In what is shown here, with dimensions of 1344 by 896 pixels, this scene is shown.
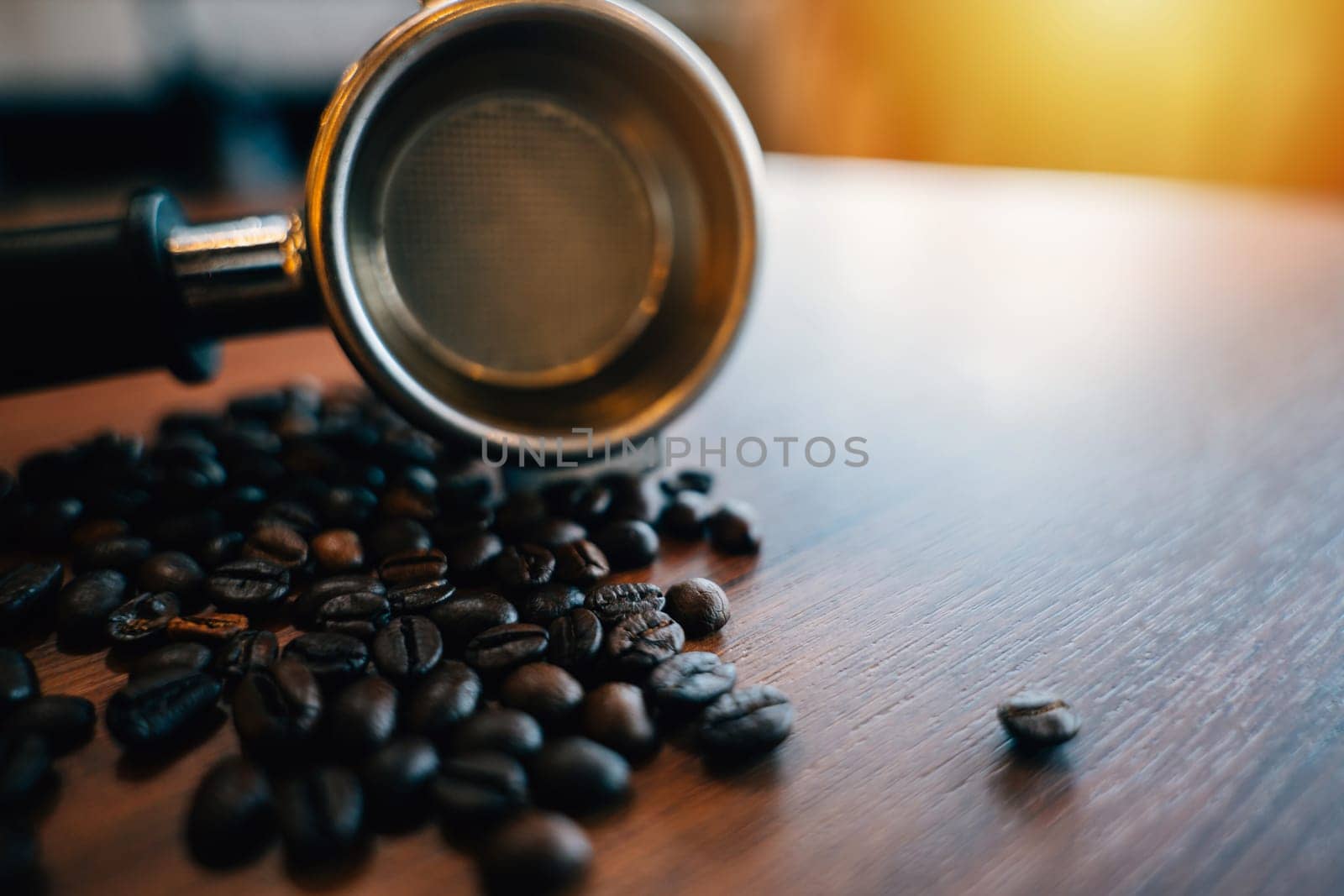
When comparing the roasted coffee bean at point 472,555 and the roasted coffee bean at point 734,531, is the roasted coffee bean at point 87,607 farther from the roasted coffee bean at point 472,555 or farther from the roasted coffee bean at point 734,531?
the roasted coffee bean at point 734,531

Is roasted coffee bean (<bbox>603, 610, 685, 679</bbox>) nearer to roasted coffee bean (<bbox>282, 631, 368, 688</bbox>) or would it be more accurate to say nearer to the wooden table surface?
the wooden table surface

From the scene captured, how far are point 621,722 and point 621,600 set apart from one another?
0.47ft

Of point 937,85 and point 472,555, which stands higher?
point 937,85

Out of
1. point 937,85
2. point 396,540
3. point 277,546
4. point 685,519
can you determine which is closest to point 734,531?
point 685,519

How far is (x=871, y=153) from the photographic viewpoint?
4.22 meters

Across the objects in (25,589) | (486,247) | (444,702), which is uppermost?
(486,247)

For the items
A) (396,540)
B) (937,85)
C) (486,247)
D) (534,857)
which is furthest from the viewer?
(937,85)

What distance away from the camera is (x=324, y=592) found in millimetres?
716

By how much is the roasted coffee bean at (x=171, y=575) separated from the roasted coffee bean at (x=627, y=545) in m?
0.34

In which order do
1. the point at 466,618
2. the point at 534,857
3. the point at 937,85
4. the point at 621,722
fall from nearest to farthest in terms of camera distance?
1. the point at 534,857
2. the point at 621,722
3. the point at 466,618
4. the point at 937,85

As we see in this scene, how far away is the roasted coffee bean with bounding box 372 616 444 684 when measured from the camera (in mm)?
630

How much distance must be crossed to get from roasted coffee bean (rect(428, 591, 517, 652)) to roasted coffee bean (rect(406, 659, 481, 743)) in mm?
56

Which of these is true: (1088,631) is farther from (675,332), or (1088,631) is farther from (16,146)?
(16,146)

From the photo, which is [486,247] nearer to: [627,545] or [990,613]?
[627,545]
